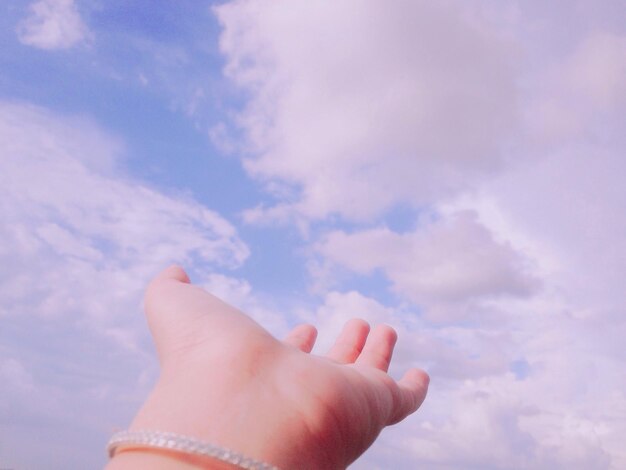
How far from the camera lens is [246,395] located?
3.62 meters

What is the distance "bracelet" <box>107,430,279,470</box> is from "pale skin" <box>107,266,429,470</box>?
47mm

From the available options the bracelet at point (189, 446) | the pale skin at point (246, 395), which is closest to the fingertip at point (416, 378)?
the pale skin at point (246, 395)

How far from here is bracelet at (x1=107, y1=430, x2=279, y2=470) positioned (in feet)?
10.2

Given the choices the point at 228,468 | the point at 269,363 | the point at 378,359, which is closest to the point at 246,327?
the point at 269,363

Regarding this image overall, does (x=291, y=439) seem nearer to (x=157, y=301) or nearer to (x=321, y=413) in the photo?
(x=321, y=413)

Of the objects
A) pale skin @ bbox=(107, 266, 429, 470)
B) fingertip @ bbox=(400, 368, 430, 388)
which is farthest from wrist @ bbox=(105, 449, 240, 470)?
fingertip @ bbox=(400, 368, 430, 388)

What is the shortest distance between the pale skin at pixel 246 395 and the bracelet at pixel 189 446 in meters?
0.05

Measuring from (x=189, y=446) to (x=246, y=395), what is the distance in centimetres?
55

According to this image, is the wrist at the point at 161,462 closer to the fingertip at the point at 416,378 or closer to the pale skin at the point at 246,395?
the pale skin at the point at 246,395

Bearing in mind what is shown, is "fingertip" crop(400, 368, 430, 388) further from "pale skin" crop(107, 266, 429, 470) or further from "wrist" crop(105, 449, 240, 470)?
"wrist" crop(105, 449, 240, 470)

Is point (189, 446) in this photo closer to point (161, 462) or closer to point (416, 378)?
point (161, 462)

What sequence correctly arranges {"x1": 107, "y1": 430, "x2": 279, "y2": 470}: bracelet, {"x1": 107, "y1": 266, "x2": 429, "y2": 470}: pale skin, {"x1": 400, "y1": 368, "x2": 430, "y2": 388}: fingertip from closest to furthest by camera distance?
1. {"x1": 107, "y1": 430, "x2": 279, "y2": 470}: bracelet
2. {"x1": 107, "y1": 266, "x2": 429, "y2": 470}: pale skin
3. {"x1": 400, "y1": 368, "x2": 430, "y2": 388}: fingertip

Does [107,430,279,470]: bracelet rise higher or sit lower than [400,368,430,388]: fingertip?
lower

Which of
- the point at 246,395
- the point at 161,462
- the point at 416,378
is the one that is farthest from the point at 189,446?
the point at 416,378
